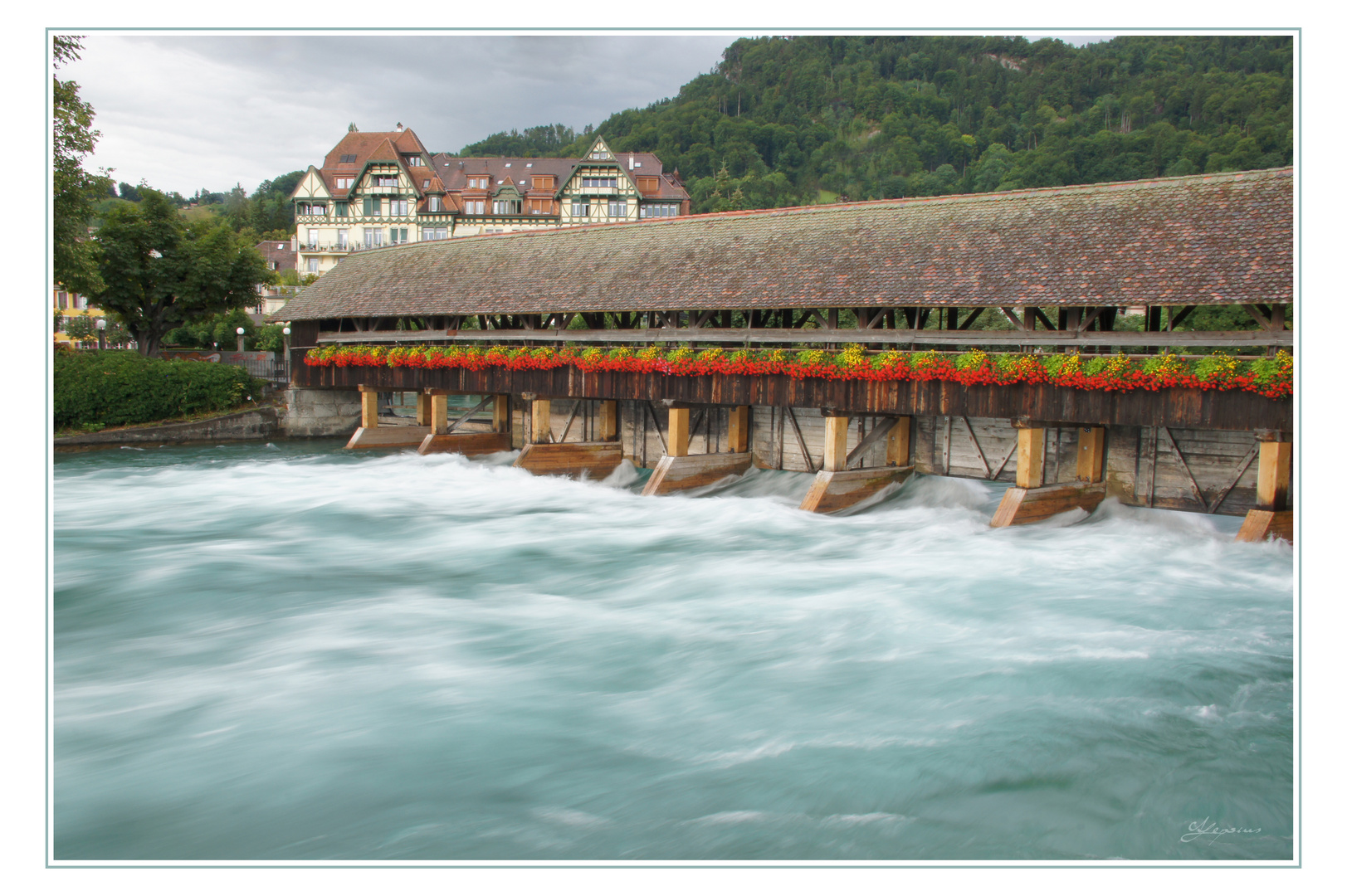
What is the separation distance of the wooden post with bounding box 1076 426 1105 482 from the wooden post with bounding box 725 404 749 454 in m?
6.19

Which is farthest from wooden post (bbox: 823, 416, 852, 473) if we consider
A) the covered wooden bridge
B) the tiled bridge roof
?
the tiled bridge roof

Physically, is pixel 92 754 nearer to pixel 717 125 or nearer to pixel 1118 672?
pixel 1118 672

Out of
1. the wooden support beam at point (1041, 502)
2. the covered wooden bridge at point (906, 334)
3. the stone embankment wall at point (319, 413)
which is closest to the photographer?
the covered wooden bridge at point (906, 334)

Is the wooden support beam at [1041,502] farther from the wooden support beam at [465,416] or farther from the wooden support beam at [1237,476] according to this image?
the wooden support beam at [465,416]

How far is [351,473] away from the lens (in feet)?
66.5

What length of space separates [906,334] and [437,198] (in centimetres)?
4623

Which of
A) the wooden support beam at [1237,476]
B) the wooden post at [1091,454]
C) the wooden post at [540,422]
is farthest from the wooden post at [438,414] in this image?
the wooden support beam at [1237,476]

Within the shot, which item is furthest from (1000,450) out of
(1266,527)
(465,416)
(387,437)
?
(387,437)

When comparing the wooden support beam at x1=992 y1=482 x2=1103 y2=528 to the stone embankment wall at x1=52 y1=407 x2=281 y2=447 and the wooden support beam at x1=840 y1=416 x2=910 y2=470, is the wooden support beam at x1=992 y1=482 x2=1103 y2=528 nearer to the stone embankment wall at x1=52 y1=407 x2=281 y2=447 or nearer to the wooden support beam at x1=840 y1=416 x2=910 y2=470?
the wooden support beam at x1=840 y1=416 x2=910 y2=470

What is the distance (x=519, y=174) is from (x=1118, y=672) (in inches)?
2229

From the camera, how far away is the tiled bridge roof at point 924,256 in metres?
12.8

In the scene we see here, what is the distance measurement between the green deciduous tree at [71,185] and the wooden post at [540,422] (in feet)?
34.1

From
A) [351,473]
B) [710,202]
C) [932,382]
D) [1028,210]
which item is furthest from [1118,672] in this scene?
[710,202]

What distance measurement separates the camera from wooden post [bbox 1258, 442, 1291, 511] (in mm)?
11984
